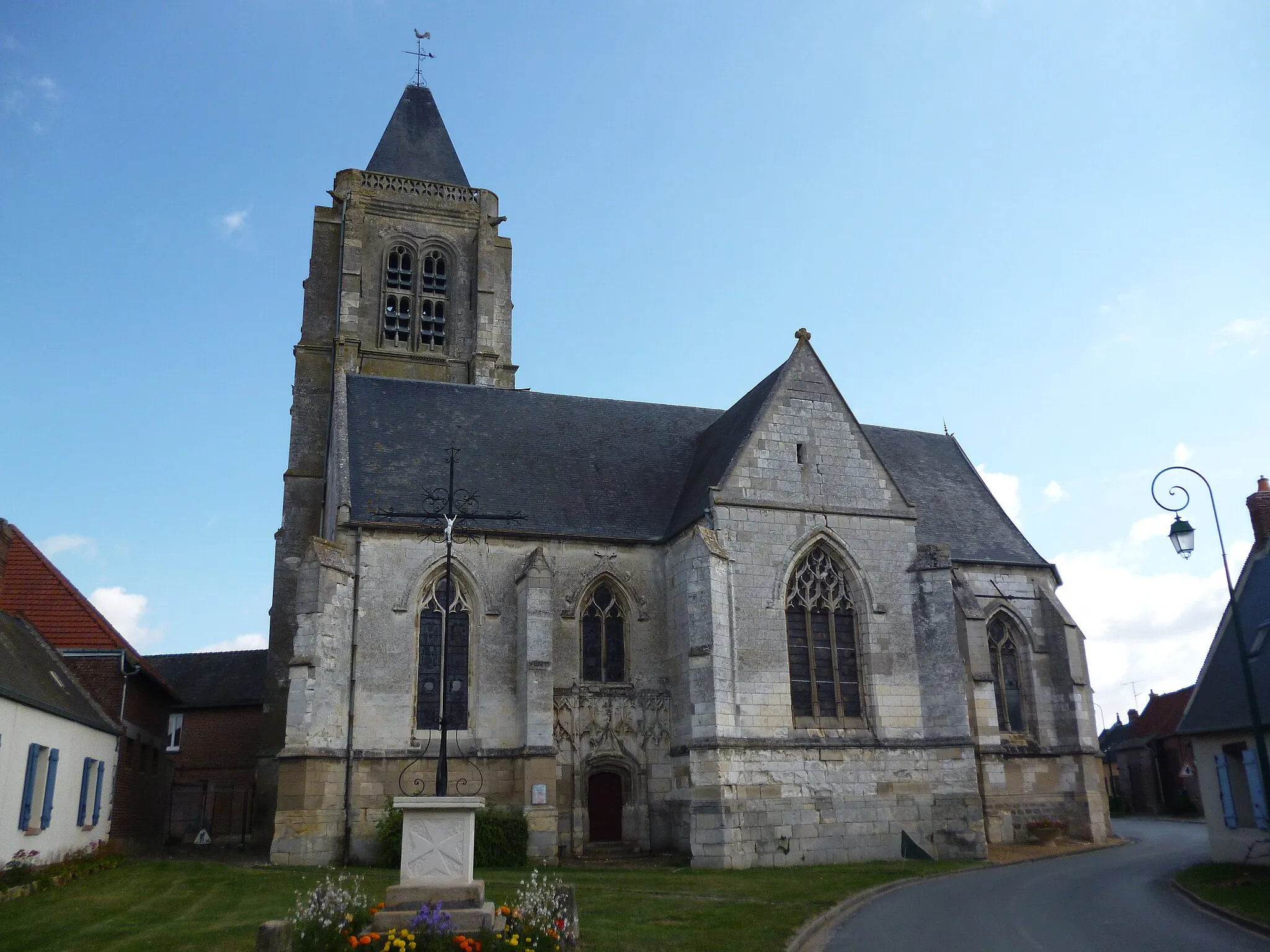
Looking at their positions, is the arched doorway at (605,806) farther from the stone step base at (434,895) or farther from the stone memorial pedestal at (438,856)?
the stone step base at (434,895)

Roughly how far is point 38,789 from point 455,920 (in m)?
10.6

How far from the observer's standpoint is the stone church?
1914cm

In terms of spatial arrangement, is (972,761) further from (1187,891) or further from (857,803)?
(1187,891)

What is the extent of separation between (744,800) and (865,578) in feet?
18.5

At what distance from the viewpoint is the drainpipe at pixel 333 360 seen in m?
25.5

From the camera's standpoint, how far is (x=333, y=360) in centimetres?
3075

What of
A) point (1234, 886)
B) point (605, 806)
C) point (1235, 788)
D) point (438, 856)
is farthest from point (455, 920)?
point (1235, 788)

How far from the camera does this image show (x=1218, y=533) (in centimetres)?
1388

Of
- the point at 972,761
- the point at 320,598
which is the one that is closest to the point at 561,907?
the point at 320,598

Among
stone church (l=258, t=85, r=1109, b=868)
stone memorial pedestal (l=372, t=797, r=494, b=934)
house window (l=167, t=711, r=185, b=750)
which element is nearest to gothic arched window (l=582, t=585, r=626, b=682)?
stone church (l=258, t=85, r=1109, b=868)

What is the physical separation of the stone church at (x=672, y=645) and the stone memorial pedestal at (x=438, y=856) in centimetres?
928

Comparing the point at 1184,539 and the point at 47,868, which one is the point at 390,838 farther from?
the point at 1184,539

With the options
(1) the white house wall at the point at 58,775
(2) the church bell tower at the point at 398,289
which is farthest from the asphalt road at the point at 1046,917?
(2) the church bell tower at the point at 398,289

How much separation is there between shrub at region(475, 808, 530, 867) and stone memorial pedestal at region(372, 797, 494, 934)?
8713 mm
